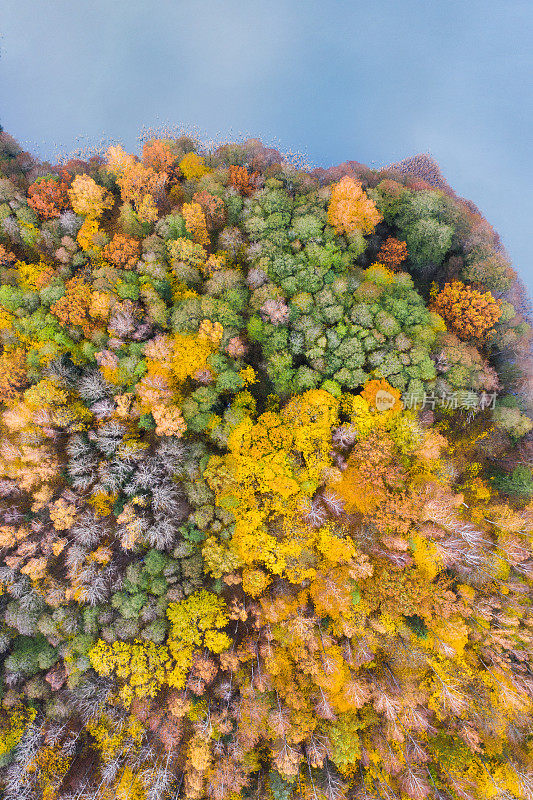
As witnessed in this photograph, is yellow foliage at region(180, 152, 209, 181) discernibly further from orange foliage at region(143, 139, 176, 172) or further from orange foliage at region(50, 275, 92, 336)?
→ orange foliage at region(50, 275, 92, 336)

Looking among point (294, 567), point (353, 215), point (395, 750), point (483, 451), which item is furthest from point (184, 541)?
point (353, 215)

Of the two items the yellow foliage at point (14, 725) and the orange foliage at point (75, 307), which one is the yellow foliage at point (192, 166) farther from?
the yellow foliage at point (14, 725)

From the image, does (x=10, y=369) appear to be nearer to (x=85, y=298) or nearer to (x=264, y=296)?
(x=85, y=298)

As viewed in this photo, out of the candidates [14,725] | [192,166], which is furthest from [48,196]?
[14,725]

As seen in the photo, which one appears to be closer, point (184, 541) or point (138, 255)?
point (184, 541)

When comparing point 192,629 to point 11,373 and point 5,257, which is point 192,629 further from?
point 5,257

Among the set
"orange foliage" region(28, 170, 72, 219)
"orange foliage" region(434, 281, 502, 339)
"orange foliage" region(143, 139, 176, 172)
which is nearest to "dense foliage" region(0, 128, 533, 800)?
"orange foliage" region(28, 170, 72, 219)
